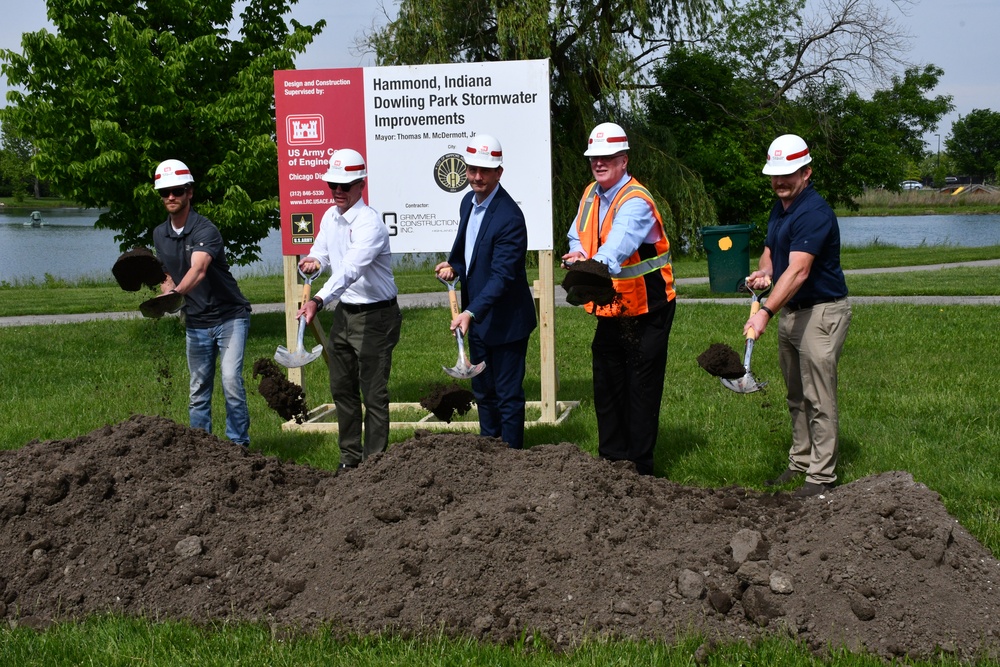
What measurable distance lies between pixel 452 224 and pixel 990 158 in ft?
385

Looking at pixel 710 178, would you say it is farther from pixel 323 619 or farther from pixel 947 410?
pixel 323 619

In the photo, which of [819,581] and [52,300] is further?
[52,300]

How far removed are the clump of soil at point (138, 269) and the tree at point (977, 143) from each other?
386ft

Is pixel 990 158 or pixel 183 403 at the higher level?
pixel 990 158

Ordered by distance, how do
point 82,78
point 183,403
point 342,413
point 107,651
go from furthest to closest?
1. point 82,78
2. point 183,403
3. point 342,413
4. point 107,651

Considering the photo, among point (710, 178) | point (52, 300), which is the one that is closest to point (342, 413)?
point (52, 300)

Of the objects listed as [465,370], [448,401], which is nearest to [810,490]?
[465,370]

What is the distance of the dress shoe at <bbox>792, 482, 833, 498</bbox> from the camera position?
6.23 metres

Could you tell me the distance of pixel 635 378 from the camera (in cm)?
670

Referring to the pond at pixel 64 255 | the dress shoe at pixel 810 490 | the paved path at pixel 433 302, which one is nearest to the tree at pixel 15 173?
the pond at pixel 64 255

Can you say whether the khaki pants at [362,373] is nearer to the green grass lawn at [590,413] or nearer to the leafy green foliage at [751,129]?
the green grass lawn at [590,413]

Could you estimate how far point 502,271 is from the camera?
6742mm

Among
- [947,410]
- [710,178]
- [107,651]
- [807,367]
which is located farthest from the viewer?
[710,178]

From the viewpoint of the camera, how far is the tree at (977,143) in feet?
371
